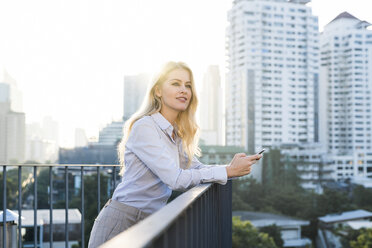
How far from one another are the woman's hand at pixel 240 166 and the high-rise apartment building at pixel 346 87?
55361 millimetres

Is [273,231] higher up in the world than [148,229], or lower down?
lower down

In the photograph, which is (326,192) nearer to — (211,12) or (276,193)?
(276,193)

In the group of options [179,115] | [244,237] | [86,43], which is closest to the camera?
[179,115]

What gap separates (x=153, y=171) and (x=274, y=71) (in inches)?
2245

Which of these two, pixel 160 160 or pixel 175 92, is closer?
pixel 160 160

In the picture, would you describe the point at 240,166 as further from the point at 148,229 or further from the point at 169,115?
the point at 148,229

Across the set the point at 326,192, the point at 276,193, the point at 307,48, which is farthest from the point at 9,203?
the point at 307,48

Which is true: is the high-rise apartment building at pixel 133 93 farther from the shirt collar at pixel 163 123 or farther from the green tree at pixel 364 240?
the shirt collar at pixel 163 123

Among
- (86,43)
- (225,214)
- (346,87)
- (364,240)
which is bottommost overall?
(364,240)

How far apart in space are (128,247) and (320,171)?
51.7 m

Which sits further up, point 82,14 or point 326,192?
point 82,14

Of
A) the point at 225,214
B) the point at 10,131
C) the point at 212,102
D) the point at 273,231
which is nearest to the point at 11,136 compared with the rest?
the point at 10,131

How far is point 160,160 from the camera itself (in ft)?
4.84

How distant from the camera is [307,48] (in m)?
57.1
